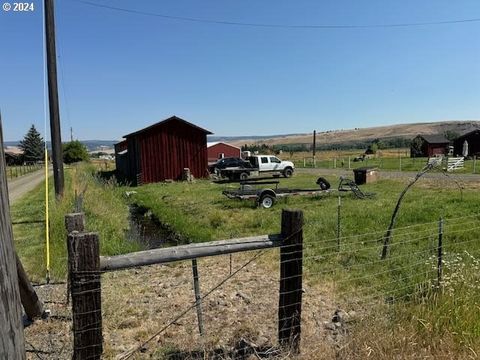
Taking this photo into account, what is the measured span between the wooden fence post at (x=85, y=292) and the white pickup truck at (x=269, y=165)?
1143 inches

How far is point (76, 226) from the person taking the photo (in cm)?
413

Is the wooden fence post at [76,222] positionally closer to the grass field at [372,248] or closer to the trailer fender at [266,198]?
the grass field at [372,248]

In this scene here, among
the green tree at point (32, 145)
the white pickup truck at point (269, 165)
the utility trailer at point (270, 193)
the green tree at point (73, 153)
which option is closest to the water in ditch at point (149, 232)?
the utility trailer at point (270, 193)

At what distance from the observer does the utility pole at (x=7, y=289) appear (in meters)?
1.57

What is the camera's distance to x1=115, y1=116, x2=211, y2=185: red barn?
30.6 meters

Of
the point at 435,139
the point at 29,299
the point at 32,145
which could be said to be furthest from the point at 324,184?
the point at 32,145

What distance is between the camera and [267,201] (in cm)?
1652

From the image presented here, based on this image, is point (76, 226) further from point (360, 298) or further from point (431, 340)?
point (360, 298)

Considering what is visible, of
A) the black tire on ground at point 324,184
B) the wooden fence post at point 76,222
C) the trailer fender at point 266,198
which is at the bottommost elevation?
the trailer fender at point 266,198

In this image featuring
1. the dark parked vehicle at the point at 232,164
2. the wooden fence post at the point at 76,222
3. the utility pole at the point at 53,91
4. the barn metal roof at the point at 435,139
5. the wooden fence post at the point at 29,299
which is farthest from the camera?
the barn metal roof at the point at 435,139

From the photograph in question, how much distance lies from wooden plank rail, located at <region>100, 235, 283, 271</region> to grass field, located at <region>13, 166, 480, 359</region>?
1.15m

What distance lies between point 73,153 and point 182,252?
279 ft

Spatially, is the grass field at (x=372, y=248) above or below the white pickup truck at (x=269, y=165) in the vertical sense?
below

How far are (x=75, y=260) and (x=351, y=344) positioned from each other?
7.85 ft
